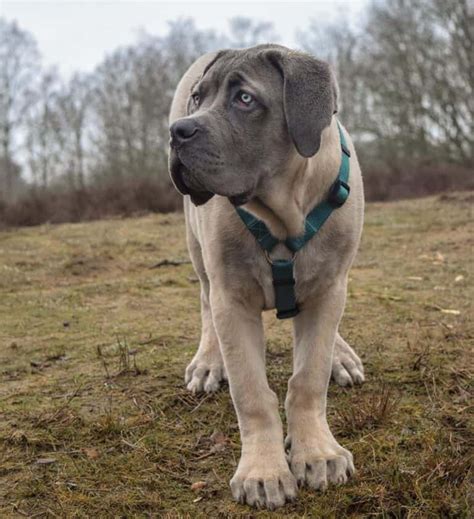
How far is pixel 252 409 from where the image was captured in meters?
3.07

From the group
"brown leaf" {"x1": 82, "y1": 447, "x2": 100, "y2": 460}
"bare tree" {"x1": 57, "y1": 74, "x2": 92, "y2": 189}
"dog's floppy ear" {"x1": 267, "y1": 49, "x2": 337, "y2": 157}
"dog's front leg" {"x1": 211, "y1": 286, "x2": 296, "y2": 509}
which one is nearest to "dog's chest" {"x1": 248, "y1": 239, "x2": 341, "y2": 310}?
"dog's front leg" {"x1": 211, "y1": 286, "x2": 296, "y2": 509}

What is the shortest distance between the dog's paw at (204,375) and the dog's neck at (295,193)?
1193 mm

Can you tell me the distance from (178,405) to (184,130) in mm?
1668

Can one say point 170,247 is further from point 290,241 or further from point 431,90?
point 431,90

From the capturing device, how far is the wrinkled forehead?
3.11m

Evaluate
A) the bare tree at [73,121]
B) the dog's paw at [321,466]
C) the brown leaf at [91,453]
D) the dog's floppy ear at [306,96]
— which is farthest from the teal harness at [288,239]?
the bare tree at [73,121]

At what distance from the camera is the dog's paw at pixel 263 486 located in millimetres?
2781

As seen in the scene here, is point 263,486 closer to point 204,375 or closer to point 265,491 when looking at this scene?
point 265,491

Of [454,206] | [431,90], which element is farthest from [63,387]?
[431,90]

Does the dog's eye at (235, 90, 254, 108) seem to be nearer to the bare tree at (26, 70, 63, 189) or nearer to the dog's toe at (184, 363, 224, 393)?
the dog's toe at (184, 363, 224, 393)

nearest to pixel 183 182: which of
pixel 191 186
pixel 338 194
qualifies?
pixel 191 186

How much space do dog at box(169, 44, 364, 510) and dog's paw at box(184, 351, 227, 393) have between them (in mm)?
759

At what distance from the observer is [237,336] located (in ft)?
10.5

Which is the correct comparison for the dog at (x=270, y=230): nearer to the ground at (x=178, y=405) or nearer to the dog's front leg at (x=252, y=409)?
the dog's front leg at (x=252, y=409)
